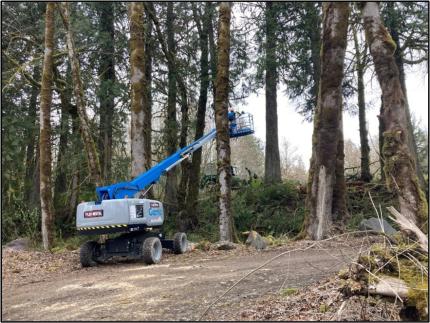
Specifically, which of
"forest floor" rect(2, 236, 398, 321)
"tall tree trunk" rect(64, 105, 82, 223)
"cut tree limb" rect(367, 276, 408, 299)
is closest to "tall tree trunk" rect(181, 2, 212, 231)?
"tall tree trunk" rect(64, 105, 82, 223)

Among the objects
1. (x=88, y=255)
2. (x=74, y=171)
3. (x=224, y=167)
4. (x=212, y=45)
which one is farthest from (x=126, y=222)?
(x=212, y=45)

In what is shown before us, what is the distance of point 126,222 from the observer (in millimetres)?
9273

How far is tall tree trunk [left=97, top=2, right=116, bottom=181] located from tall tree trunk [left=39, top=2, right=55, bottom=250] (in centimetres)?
344

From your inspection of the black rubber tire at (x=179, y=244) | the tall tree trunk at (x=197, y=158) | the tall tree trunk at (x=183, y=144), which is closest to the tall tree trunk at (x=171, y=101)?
the tall tree trunk at (x=183, y=144)

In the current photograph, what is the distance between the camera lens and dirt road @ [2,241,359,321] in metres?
5.38

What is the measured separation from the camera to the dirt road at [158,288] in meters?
5.38

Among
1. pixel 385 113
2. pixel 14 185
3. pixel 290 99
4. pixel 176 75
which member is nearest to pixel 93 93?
pixel 176 75

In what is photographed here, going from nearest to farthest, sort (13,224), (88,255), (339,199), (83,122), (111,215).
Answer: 1. (111,215)
2. (88,255)
3. (339,199)
4. (83,122)
5. (13,224)

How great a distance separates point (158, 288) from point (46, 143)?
8884 millimetres

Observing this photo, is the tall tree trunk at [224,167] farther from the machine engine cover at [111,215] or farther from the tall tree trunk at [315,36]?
the tall tree trunk at [315,36]

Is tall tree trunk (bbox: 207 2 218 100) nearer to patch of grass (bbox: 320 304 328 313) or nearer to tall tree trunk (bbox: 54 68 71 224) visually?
tall tree trunk (bbox: 54 68 71 224)

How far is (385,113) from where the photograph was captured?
840 centimetres

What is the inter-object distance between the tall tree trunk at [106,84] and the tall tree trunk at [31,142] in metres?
2.60

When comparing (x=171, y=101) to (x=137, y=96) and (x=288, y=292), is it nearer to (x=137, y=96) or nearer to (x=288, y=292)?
(x=137, y=96)
